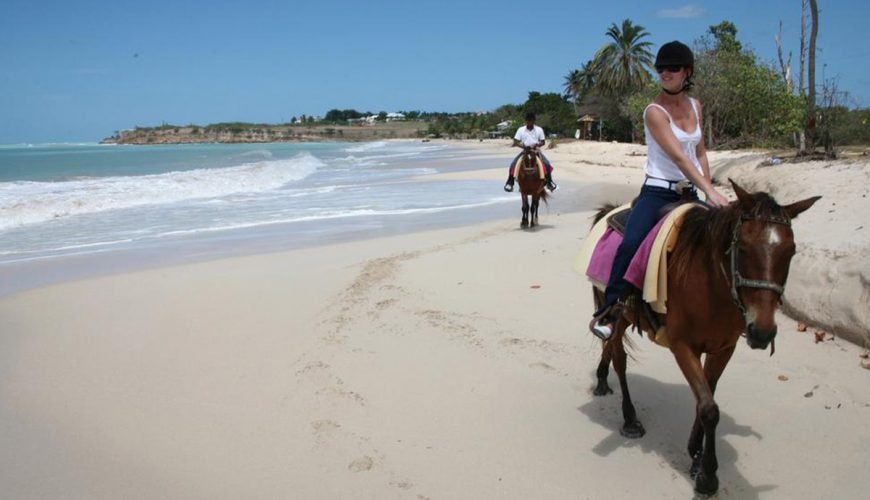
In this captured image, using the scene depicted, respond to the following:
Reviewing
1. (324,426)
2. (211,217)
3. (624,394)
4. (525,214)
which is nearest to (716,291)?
(624,394)

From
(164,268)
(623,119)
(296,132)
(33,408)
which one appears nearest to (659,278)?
(33,408)

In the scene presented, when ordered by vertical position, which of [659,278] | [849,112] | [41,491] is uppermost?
[849,112]

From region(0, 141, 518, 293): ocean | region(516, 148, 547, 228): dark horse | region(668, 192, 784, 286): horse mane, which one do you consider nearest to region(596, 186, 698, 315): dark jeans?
region(668, 192, 784, 286): horse mane

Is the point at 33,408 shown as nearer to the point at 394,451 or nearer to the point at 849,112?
the point at 394,451

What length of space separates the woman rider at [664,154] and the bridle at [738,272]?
2.08 ft

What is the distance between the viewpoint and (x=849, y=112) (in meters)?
13.8

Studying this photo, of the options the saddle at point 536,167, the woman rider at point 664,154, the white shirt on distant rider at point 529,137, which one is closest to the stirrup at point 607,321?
the woman rider at point 664,154

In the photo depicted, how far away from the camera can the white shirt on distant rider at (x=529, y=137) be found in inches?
466

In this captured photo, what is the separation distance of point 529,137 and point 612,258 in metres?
8.40

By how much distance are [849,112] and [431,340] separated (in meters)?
13.4

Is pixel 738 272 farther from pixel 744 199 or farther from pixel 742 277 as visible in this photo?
pixel 744 199

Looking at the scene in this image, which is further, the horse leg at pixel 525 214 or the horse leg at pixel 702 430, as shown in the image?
the horse leg at pixel 525 214

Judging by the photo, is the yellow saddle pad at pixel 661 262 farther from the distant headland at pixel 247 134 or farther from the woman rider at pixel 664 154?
the distant headland at pixel 247 134

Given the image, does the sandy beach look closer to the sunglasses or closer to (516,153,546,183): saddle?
the sunglasses
